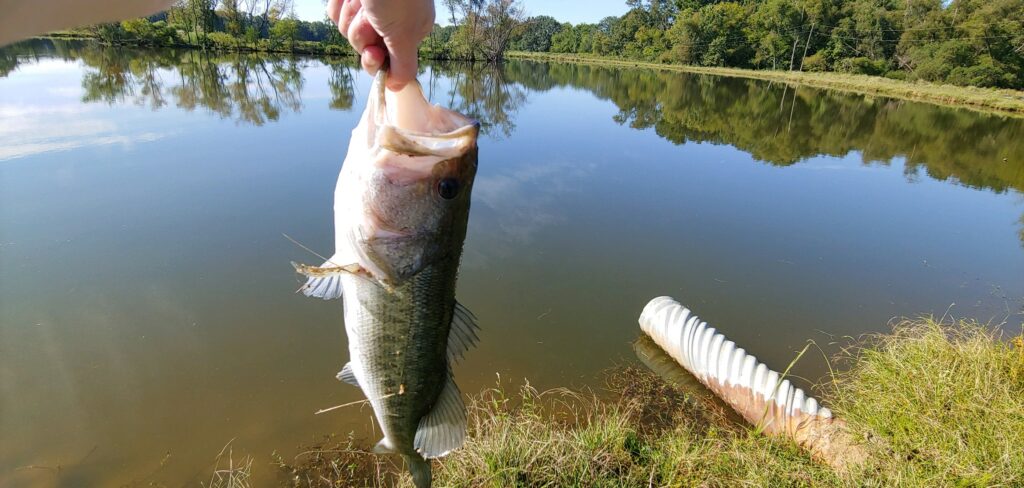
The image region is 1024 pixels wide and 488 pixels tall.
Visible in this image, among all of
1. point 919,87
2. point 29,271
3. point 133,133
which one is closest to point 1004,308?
point 29,271

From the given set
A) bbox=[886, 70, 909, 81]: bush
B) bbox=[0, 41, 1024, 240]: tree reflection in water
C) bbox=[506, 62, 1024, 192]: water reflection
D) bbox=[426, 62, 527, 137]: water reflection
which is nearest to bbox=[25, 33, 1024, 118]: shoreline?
bbox=[886, 70, 909, 81]: bush

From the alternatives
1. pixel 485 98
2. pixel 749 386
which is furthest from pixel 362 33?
pixel 485 98

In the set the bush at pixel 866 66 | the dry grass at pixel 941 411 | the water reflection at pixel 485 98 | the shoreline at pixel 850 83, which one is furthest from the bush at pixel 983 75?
the dry grass at pixel 941 411

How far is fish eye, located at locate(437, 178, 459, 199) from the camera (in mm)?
1337

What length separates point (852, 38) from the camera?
47812mm

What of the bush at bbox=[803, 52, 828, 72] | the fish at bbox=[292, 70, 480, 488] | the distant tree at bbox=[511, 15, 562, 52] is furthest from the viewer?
the distant tree at bbox=[511, 15, 562, 52]

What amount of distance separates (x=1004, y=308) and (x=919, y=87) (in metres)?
39.5

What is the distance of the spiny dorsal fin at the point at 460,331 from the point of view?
1.62m

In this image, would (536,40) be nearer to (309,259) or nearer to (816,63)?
(816,63)

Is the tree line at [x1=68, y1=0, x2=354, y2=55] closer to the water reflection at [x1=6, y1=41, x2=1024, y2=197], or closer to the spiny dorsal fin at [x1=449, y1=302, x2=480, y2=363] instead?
the water reflection at [x1=6, y1=41, x2=1024, y2=197]

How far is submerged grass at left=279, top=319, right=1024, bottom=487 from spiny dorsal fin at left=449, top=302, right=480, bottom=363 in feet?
5.51

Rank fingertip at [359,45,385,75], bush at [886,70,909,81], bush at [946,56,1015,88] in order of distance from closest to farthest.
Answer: fingertip at [359,45,385,75] → bush at [946,56,1015,88] → bush at [886,70,909,81]

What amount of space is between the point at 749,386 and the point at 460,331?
396 cm

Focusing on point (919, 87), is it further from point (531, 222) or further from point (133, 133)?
point (133, 133)
